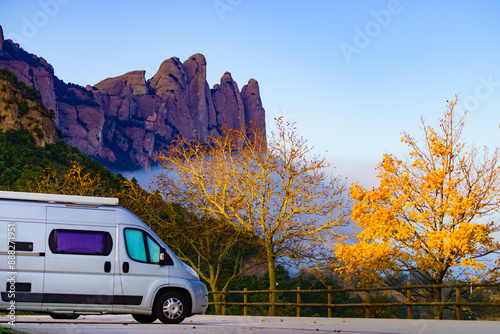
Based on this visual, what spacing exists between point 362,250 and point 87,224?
13780 mm

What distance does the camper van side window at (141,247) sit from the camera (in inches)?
427

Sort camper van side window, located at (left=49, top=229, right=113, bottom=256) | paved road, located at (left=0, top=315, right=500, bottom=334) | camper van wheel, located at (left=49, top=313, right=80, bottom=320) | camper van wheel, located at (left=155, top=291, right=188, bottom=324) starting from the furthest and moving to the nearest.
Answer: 1. camper van wheel, located at (left=49, top=313, right=80, bottom=320)
2. camper van wheel, located at (left=155, top=291, right=188, bottom=324)
3. camper van side window, located at (left=49, top=229, right=113, bottom=256)
4. paved road, located at (left=0, top=315, right=500, bottom=334)

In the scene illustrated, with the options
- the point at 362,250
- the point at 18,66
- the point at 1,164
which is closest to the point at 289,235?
the point at 362,250

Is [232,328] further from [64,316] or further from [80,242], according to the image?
[64,316]

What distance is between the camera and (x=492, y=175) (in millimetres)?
22859

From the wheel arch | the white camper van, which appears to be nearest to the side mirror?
the white camper van

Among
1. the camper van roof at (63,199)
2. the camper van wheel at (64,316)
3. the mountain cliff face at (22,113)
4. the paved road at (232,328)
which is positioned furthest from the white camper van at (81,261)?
the mountain cliff face at (22,113)

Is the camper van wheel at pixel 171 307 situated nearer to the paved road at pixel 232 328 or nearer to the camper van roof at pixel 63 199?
the paved road at pixel 232 328

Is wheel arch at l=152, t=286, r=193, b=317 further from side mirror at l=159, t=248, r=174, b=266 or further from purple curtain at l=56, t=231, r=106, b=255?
purple curtain at l=56, t=231, r=106, b=255

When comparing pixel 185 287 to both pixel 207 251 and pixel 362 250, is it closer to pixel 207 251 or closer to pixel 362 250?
pixel 362 250

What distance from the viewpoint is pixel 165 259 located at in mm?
11133

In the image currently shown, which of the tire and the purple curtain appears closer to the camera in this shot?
the purple curtain

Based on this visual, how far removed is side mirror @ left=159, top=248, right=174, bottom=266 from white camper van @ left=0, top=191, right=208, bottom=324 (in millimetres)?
19

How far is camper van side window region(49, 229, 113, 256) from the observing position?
10.4 metres
